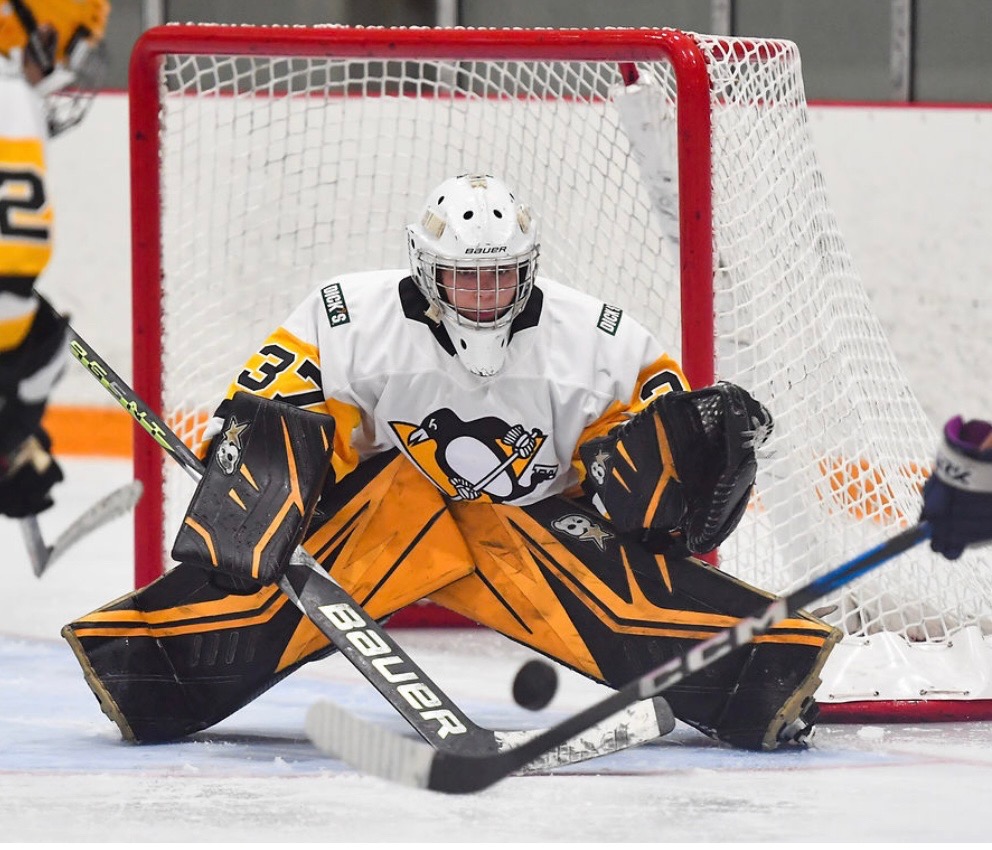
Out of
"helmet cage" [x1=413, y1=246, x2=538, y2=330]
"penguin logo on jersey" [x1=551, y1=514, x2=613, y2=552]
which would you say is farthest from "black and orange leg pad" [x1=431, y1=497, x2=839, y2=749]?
"helmet cage" [x1=413, y1=246, x2=538, y2=330]

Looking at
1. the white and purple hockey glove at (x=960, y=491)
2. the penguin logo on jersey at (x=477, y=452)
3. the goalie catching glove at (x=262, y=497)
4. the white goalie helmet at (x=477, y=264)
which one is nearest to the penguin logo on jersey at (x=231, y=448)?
the goalie catching glove at (x=262, y=497)

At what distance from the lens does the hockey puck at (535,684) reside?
281 cm

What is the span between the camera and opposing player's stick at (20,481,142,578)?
2.68 meters

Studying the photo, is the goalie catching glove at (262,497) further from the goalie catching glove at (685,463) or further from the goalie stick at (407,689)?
the goalie catching glove at (685,463)

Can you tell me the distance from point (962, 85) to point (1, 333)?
14.2ft

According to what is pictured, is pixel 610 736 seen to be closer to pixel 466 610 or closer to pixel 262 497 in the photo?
pixel 466 610

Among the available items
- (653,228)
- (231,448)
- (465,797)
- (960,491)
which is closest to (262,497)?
(231,448)

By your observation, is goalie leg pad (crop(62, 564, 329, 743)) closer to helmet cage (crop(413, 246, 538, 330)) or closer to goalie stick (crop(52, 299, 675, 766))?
goalie stick (crop(52, 299, 675, 766))

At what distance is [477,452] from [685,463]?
1.15ft

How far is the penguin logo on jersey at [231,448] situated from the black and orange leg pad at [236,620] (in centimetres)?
20

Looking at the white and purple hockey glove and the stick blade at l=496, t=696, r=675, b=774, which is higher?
the white and purple hockey glove

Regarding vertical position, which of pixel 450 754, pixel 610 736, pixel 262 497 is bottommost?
pixel 610 736

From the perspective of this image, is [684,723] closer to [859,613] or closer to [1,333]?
[859,613]

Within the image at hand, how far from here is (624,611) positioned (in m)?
2.91
